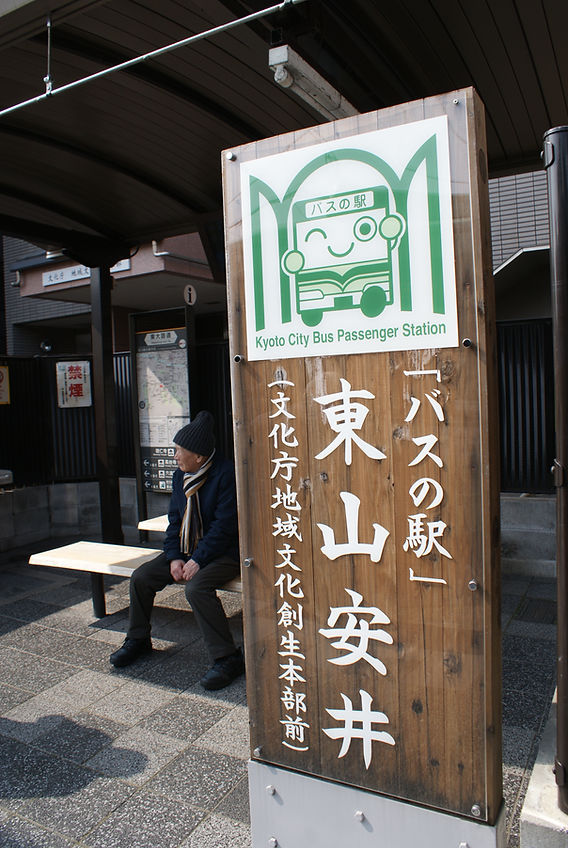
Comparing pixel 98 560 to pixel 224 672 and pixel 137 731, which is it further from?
pixel 137 731

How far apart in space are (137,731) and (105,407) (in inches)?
146

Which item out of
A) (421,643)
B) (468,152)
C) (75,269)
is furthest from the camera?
(75,269)

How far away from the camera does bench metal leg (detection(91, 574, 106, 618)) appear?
5281mm

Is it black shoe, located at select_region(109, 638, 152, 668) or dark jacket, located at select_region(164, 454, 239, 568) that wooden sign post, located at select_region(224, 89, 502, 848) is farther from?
black shoe, located at select_region(109, 638, 152, 668)

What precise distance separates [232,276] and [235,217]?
217 millimetres

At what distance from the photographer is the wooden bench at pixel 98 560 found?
192 inches

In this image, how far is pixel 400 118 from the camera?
2004 millimetres

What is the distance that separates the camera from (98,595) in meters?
5.35

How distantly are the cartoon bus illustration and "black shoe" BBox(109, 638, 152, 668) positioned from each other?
321 centimetres

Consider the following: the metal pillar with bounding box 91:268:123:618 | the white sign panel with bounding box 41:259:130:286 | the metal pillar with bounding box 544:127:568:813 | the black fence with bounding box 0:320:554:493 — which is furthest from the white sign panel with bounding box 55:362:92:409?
the metal pillar with bounding box 544:127:568:813

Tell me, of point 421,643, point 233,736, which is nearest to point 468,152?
point 421,643

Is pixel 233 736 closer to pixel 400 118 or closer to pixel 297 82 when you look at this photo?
pixel 400 118

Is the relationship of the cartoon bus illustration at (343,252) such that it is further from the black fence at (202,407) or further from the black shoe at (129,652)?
the black fence at (202,407)

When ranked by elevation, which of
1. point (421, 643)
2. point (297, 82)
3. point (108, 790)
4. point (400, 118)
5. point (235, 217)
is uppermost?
point (297, 82)
